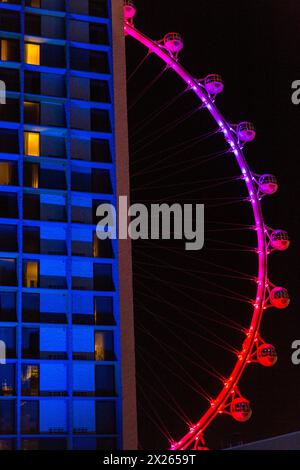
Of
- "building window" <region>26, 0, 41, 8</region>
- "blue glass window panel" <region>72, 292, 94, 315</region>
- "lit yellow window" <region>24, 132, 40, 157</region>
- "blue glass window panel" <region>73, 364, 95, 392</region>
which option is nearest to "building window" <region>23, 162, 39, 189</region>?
"lit yellow window" <region>24, 132, 40, 157</region>

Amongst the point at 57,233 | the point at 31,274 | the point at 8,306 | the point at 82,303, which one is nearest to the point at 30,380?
the point at 8,306

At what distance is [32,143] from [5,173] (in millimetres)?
943

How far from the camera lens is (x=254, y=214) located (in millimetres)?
23984

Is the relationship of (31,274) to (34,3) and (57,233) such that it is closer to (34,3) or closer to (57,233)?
(57,233)

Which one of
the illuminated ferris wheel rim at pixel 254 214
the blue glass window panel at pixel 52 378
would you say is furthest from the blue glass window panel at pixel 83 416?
the illuminated ferris wheel rim at pixel 254 214

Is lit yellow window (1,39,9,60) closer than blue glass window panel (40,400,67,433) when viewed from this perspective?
No

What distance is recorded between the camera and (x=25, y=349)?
19375 mm

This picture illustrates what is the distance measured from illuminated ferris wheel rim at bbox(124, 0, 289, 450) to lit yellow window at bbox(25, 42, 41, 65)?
8.39 feet

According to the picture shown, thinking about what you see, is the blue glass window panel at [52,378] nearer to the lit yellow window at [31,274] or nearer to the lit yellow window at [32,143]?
the lit yellow window at [31,274]

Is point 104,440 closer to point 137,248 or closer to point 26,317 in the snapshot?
point 26,317

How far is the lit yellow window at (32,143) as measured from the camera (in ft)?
67.8

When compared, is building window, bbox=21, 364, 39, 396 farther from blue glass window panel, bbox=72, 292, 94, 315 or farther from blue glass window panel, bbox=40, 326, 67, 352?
blue glass window panel, bbox=72, 292, 94, 315

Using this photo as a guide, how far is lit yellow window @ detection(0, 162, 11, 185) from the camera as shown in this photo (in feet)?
66.6
